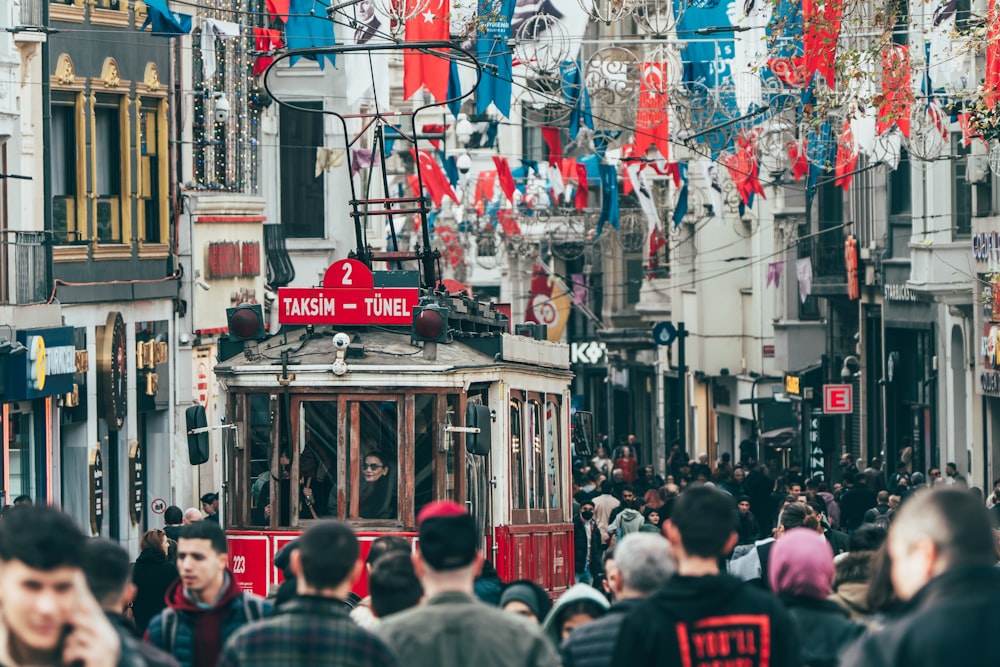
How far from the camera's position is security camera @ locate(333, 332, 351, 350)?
16.9 metres

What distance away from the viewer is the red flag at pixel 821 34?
2273 centimetres

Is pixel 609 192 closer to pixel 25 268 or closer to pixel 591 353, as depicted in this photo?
pixel 25 268

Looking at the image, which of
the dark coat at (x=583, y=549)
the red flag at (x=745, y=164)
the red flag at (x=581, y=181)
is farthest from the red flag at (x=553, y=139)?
the dark coat at (x=583, y=549)

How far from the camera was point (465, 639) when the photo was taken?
7699 millimetres

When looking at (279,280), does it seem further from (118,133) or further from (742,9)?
(742,9)

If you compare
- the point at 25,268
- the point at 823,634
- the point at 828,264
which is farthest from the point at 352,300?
the point at 828,264

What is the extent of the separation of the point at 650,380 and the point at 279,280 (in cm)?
2723

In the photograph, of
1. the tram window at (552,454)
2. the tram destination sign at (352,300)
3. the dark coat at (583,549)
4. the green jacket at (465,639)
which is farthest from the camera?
the dark coat at (583,549)

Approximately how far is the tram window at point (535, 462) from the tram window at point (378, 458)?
1.69 m

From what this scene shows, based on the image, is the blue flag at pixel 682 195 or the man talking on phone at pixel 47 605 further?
the blue flag at pixel 682 195

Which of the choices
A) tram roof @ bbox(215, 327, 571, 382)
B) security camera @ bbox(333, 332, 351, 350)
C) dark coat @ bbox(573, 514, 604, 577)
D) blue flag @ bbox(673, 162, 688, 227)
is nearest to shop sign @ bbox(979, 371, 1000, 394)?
blue flag @ bbox(673, 162, 688, 227)

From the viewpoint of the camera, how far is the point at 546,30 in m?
23.6

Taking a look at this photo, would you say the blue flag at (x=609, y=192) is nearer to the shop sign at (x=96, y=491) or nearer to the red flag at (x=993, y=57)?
the shop sign at (x=96, y=491)

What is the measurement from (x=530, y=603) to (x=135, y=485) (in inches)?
852
